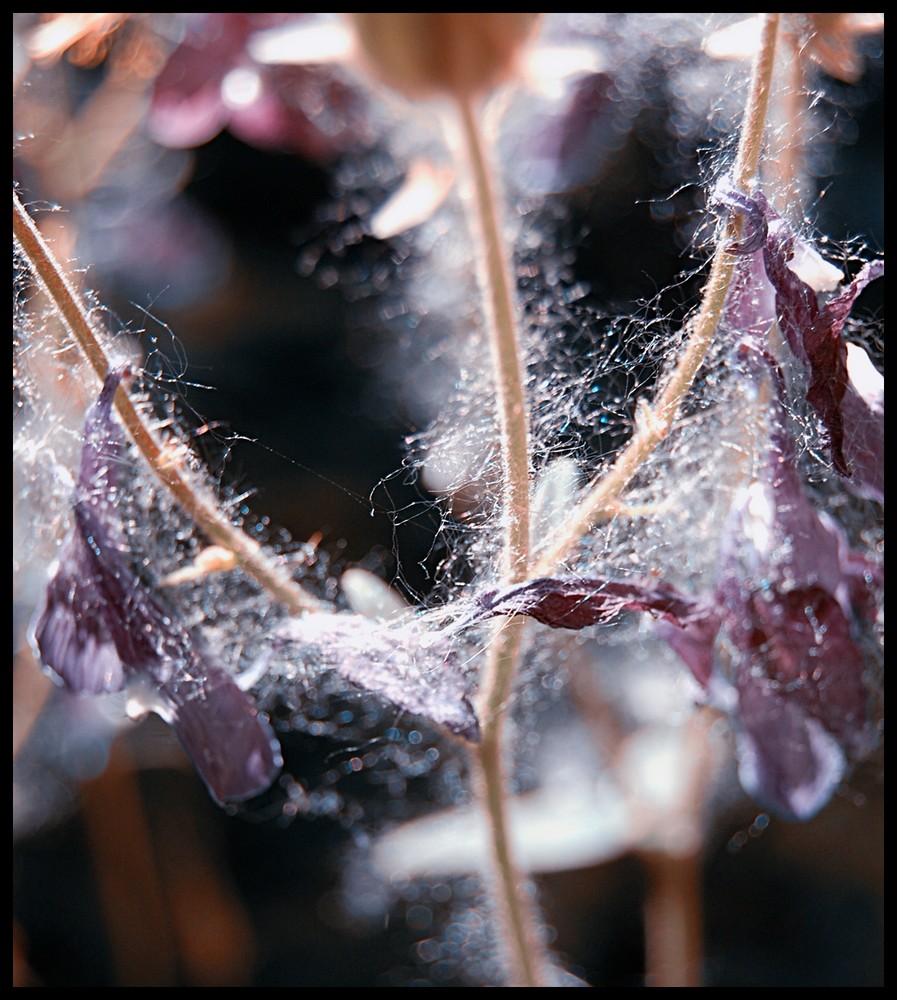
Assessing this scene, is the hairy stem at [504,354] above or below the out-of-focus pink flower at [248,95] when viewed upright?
below

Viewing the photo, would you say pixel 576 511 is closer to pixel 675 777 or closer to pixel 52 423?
pixel 52 423

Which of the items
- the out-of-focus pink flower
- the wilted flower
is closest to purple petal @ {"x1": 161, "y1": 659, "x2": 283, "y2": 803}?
the wilted flower

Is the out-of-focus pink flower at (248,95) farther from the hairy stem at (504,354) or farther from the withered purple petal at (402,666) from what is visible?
the withered purple petal at (402,666)

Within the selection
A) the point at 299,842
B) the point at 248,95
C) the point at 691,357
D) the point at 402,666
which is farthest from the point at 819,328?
the point at 299,842

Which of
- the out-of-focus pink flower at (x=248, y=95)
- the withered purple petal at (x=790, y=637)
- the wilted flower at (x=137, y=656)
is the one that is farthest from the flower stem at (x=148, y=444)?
the out-of-focus pink flower at (x=248, y=95)

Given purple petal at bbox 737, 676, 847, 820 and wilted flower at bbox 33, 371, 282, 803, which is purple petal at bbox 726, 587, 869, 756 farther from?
wilted flower at bbox 33, 371, 282, 803
